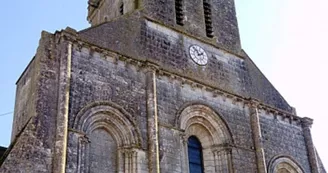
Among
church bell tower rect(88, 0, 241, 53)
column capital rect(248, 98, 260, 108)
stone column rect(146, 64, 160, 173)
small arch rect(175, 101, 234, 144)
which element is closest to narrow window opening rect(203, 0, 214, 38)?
church bell tower rect(88, 0, 241, 53)

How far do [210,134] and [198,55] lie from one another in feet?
9.43

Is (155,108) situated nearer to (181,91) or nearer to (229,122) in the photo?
(181,91)

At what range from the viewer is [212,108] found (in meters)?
17.6

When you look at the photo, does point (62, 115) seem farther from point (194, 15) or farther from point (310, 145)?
point (310, 145)

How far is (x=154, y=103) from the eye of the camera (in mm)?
15891

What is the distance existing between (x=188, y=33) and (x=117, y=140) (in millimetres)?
5489

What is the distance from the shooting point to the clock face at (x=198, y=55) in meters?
18.5

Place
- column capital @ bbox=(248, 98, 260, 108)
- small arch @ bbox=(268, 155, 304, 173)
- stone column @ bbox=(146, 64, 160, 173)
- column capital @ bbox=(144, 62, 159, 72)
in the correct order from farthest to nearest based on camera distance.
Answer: column capital @ bbox=(248, 98, 260, 108) < small arch @ bbox=(268, 155, 304, 173) < column capital @ bbox=(144, 62, 159, 72) < stone column @ bbox=(146, 64, 160, 173)

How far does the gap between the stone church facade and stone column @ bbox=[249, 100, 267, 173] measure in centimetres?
3

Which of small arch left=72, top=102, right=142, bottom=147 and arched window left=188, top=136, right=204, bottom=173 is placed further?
arched window left=188, top=136, right=204, bottom=173

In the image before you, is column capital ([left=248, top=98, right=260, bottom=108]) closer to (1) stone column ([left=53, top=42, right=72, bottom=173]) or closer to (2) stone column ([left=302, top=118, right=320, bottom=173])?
(2) stone column ([left=302, top=118, right=320, bottom=173])

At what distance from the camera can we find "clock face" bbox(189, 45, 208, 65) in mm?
18453

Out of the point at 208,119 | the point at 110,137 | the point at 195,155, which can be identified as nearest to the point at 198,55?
the point at 208,119

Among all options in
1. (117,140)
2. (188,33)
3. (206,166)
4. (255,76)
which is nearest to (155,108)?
(117,140)
